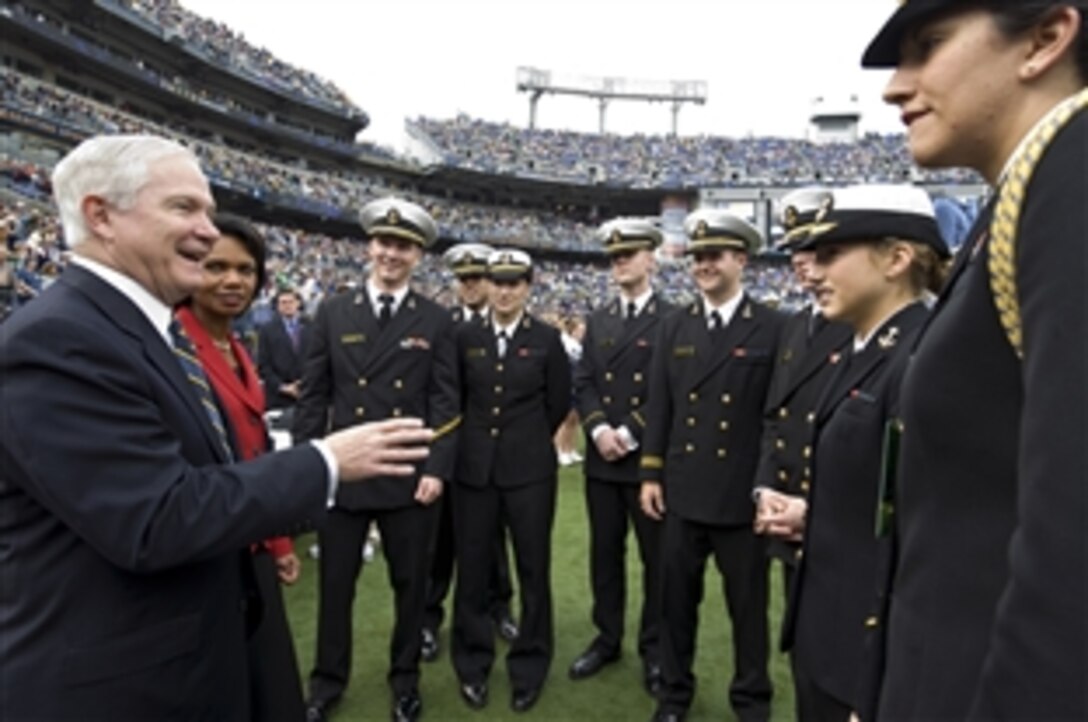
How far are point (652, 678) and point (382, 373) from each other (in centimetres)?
236

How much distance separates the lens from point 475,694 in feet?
13.0

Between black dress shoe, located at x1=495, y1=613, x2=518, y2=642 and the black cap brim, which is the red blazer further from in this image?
black dress shoe, located at x1=495, y1=613, x2=518, y2=642

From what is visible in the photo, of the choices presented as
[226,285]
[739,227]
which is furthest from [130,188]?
[739,227]

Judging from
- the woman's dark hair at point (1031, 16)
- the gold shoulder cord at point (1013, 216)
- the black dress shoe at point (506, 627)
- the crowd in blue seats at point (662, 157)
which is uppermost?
the crowd in blue seats at point (662, 157)

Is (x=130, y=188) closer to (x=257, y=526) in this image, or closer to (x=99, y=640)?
(x=257, y=526)

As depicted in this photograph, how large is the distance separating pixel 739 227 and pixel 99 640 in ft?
11.5

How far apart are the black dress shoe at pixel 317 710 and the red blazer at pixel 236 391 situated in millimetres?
1246

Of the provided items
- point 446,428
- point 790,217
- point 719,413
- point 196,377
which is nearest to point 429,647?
point 446,428

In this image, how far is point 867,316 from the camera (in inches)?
91.9

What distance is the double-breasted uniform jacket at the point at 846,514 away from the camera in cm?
205

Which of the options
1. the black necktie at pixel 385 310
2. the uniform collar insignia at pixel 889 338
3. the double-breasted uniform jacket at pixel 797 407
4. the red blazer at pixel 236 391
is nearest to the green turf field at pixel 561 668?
the double-breasted uniform jacket at pixel 797 407

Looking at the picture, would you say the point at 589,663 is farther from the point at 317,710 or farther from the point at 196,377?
the point at 196,377

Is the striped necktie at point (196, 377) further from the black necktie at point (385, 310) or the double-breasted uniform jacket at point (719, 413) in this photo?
the double-breasted uniform jacket at point (719, 413)

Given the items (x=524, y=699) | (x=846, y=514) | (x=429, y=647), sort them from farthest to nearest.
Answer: (x=429, y=647), (x=524, y=699), (x=846, y=514)
